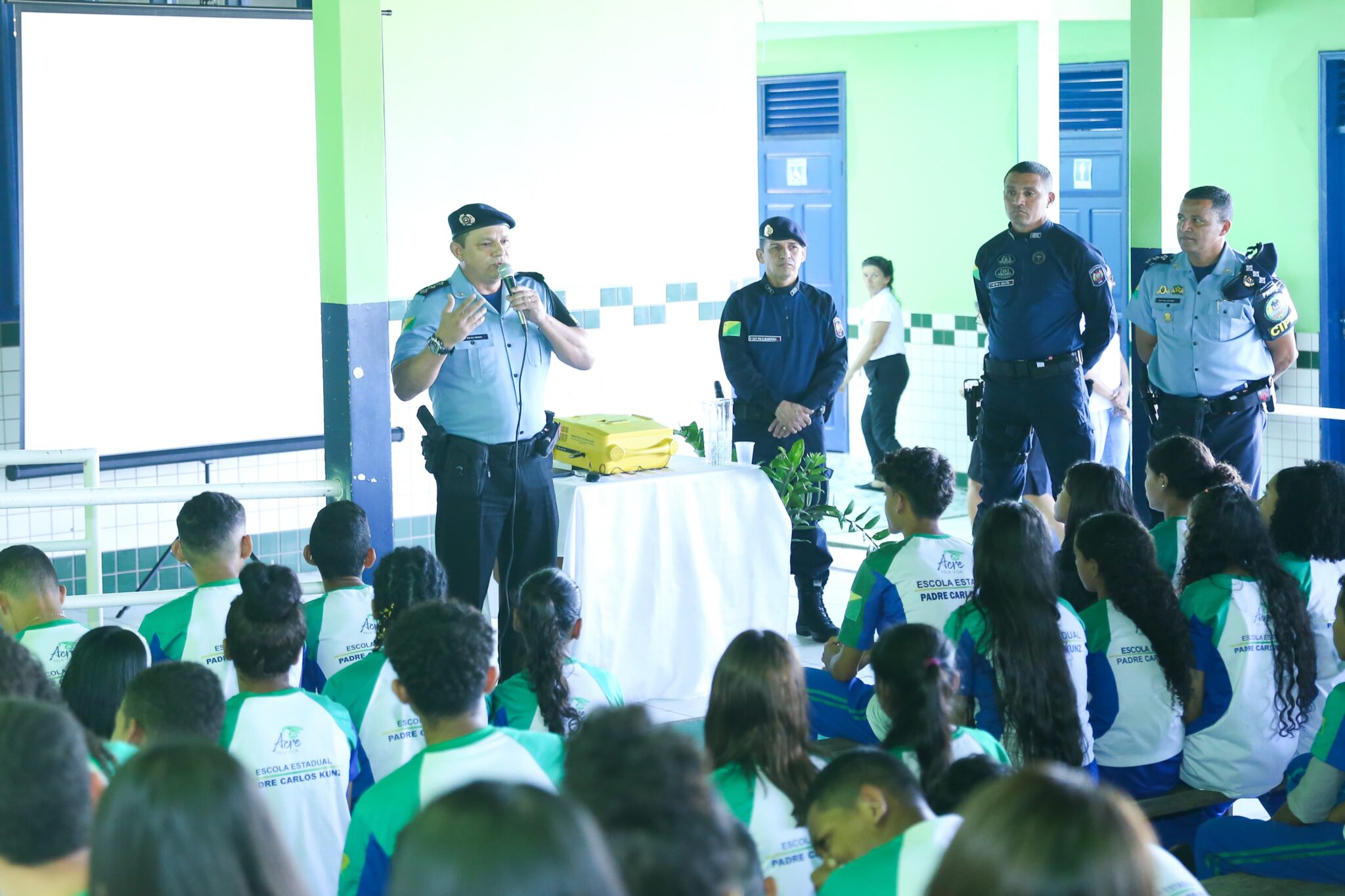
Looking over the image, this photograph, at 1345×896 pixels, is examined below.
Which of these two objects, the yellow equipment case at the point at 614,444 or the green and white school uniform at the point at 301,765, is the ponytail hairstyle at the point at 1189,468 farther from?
the green and white school uniform at the point at 301,765

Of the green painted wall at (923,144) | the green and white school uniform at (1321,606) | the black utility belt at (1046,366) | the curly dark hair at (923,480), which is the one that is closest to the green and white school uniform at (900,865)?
the curly dark hair at (923,480)

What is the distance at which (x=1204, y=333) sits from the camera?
6062 millimetres

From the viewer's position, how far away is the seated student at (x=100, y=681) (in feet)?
10.6

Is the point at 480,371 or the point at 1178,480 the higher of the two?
the point at 480,371

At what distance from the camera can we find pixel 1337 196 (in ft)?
27.7

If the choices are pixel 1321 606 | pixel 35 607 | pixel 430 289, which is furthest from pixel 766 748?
pixel 430 289

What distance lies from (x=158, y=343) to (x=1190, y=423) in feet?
13.3

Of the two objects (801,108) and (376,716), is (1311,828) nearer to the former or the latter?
(376,716)

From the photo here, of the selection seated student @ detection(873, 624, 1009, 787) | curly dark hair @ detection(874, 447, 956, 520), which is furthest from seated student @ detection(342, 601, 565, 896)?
curly dark hair @ detection(874, 447, 956, 520)

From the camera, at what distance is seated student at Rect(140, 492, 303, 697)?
150 inches

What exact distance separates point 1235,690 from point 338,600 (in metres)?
2.26

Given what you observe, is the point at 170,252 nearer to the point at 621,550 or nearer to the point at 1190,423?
the point at 621,550

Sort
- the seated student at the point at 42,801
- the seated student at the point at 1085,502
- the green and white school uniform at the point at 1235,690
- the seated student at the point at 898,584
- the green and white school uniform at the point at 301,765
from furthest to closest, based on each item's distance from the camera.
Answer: the seated student at the point at 1085,502, the seated student at the point at 898,584, the green and white school uniform at the point at 1235,690, the green and white school uniform at the point at 301,765, the seated student at the point at 42,801

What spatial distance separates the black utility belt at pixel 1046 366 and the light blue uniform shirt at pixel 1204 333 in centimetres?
37
